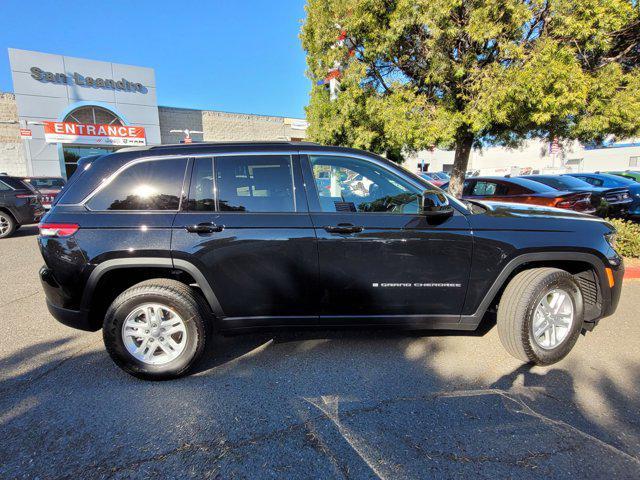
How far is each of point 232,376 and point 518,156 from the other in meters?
49.9

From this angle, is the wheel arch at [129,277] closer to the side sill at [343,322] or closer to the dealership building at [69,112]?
the side sill at [343,322]

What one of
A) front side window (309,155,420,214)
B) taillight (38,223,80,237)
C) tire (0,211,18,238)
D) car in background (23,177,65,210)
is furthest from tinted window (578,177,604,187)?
car in background (23,177,65,210)

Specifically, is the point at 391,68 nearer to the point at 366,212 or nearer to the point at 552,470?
the point at 366,212

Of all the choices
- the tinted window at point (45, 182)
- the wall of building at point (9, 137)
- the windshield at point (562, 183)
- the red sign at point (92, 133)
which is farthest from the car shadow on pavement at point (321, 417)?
the wall of building at point (9, 137)

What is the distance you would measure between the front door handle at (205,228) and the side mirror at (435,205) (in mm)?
1628

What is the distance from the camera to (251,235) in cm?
280

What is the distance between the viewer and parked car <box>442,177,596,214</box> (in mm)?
7301

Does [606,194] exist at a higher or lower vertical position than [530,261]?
higher

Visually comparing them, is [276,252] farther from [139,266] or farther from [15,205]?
[15,205]

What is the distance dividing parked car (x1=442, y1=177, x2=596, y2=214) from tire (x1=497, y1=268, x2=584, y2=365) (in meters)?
5.05

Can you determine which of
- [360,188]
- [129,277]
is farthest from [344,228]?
[129,277]

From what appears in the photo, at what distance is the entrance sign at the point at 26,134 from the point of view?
18.0 metres

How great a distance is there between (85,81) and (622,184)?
25.0m

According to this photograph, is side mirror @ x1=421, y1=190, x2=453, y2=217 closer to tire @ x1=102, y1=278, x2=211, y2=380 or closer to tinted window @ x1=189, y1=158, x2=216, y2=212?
tinted window @ x1=189, y1=158, x2=216, y2=212
